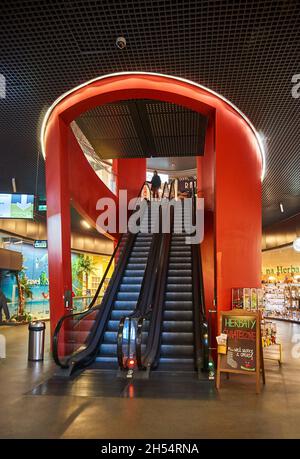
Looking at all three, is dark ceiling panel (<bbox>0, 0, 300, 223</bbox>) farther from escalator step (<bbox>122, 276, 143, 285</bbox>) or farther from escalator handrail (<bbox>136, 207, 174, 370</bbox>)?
escalator step (<bbox>122, 276, 143, 285</bbox>)

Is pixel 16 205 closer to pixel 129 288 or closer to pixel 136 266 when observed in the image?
pixel 129 288

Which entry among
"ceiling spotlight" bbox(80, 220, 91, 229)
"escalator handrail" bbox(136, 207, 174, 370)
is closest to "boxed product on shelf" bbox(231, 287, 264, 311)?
"escalator handrail" bbox(136, 207, 174, 370)

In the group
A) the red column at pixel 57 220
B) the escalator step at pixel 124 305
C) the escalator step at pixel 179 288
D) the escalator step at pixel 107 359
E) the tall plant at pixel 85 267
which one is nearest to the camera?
the escalator step at pixel 107 359

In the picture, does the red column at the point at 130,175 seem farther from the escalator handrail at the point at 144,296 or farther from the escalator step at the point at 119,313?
the escalator step at the point at 119,313

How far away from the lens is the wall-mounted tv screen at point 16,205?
28.0 ft

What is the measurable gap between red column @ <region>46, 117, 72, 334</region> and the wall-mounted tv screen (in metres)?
0.76

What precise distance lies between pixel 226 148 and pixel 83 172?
523cm

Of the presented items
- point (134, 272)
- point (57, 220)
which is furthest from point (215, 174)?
point (134, 272)

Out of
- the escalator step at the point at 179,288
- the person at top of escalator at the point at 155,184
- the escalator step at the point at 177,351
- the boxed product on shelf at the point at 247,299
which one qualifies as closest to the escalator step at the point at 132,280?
the escalator step at the point at 179,288

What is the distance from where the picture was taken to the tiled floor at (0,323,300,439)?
3.98 m

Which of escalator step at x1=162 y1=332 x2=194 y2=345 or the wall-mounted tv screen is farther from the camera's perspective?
the wall-mounted tv screen

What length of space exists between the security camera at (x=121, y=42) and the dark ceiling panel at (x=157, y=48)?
0.07 metres

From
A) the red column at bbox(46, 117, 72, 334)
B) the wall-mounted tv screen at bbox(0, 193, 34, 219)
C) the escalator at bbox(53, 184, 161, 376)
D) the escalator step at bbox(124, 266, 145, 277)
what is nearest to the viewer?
the escalator at bbox(53, 184, 161, 376)
